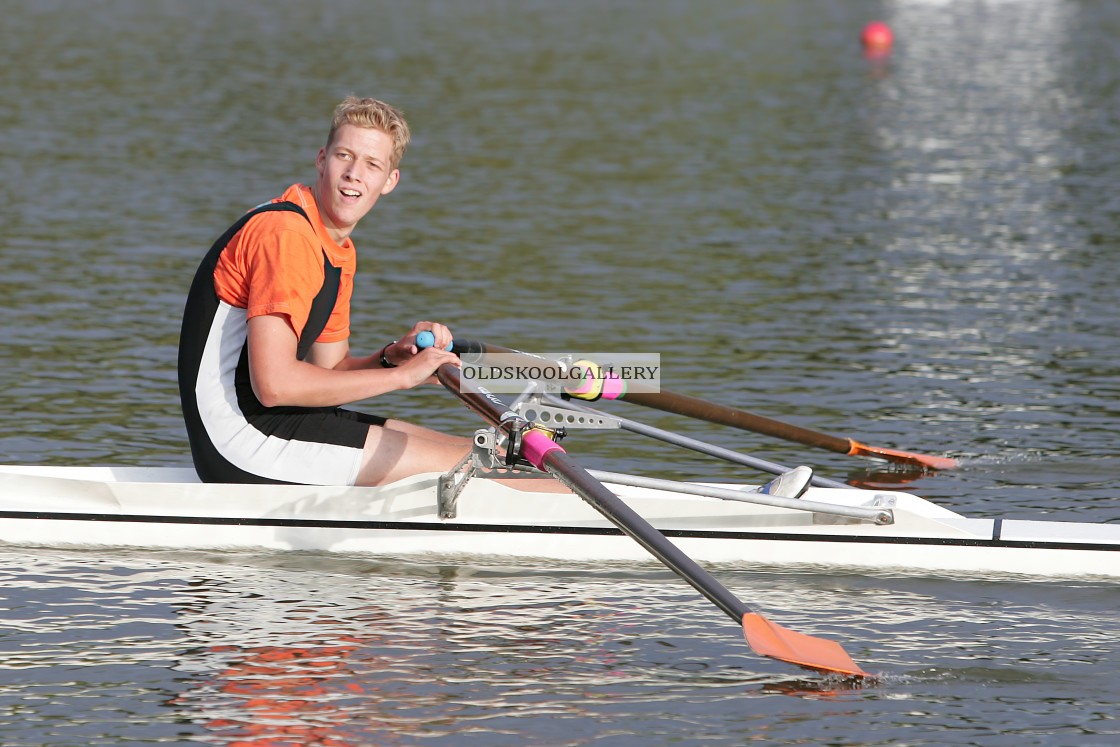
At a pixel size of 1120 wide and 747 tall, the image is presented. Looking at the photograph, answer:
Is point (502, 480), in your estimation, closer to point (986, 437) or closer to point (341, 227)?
point (341, 227)

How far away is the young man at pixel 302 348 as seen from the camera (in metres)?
6.48

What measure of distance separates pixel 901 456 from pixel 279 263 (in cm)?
413

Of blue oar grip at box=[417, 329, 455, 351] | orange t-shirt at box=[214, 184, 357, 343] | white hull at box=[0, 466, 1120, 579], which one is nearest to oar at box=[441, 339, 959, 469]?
blue oar grip at box=[417, 329, 455, 351]

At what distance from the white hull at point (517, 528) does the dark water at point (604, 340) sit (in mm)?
102

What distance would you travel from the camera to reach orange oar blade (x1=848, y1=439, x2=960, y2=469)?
9164mm

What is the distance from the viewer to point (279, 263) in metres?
6.43

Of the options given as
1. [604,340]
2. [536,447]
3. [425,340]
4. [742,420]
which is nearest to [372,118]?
[425,340]

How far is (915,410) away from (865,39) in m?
31.1

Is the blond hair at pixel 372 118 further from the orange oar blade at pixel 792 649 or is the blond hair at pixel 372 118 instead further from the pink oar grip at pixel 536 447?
the orange oar blade at pixel 792 649

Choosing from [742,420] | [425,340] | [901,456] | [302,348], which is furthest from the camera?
[901,456]

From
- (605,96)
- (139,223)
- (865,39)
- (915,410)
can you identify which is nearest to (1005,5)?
(865,39)

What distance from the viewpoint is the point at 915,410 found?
10.6 m

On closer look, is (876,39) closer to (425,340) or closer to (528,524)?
(528,524)

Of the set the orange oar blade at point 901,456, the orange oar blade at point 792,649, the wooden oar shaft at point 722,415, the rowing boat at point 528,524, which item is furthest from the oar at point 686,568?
the orange oar blade at point 901,456
